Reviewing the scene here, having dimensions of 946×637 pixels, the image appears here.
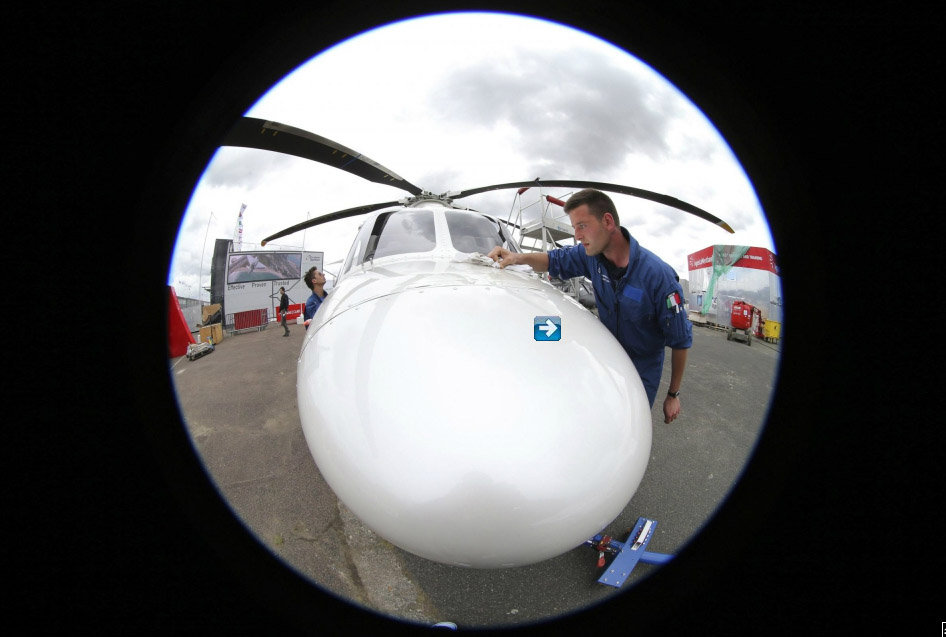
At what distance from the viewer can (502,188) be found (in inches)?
208

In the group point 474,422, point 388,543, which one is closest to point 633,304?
point 474,422

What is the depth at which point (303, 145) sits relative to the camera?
318 centimetres

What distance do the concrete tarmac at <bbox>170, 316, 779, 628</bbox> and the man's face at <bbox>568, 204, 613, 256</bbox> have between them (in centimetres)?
116

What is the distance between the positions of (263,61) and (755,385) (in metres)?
7.55

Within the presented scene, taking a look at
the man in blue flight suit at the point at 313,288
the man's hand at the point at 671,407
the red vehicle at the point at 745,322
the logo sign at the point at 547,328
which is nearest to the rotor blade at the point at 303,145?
the man in blue flight suit at the point at 313,288

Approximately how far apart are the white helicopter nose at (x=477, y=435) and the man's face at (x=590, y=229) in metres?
1.03

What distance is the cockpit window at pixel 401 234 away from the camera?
102 inches

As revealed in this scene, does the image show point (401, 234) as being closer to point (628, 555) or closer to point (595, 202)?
point (595, 202)

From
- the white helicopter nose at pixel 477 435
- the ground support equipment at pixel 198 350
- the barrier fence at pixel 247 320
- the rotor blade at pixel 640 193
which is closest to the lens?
the white helicopter nose at pixel 477 435

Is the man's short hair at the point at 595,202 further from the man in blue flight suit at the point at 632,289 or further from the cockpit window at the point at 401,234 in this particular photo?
the cockpit window at the point at 401,234

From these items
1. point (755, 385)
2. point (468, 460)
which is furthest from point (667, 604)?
point (755, 385)

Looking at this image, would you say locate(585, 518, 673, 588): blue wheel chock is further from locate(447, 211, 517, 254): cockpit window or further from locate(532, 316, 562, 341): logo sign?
locate(447, 211, 517, 254): cockpit window

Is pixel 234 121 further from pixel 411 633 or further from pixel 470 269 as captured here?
pixel 411 633

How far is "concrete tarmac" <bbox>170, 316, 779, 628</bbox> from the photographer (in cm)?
174
